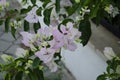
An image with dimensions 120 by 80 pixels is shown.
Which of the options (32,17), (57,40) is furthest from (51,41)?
(32,17)

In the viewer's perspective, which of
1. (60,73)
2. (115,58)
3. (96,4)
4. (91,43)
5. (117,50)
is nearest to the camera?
(96,4)

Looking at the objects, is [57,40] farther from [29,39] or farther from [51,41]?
[29,39]

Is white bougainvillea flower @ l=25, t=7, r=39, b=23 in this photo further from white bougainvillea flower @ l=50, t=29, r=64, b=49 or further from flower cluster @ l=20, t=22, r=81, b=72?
white bougainvillea flower @ l=50, t=29, r=64, b=49

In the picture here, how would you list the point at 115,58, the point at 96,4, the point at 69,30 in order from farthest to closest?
the point at 115,58 → the point at 96,4 → the point at 69,30

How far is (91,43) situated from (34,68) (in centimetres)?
127

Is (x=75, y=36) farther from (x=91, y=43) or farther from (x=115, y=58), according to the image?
(x=91, y=43)

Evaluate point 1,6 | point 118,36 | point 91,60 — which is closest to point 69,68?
point 91,60

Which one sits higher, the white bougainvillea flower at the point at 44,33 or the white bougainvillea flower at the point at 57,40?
the white bougainvillea flower at the point at 44,33

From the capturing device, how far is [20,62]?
1.28m

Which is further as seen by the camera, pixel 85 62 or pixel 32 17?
pixel 85 62

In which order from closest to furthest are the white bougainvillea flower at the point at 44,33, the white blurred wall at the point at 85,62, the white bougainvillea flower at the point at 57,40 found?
the white bougainvillea flower at the point at 57,40
the white bougainvillea flower at the point at 44,33
the white blurred wall at the point at 85,62

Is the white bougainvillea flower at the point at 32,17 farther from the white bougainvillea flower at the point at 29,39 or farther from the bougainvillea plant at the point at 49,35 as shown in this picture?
the white bougainvillea flower at the point at 29,39

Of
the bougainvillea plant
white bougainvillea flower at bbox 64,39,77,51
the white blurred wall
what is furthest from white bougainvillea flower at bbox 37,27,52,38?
the white blurred wall

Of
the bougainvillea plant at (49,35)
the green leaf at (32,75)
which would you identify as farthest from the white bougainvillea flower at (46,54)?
the green leaf at (32,75)
